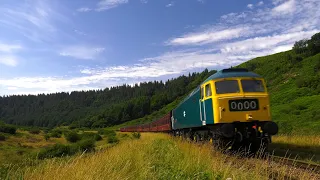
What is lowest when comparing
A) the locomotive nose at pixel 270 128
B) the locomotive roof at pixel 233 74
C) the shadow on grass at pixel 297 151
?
the shadow on grass at pixel 297 151

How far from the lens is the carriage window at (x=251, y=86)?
13.0 metres

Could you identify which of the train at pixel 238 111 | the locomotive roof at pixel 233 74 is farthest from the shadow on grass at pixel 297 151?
the locomotive roof at pixel 233 74

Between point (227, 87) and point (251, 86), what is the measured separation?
1052 mm

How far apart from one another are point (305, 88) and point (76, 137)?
47216 millimetres

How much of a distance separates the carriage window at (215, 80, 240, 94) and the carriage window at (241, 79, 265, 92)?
1.01 feet

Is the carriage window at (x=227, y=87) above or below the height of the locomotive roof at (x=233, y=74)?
below

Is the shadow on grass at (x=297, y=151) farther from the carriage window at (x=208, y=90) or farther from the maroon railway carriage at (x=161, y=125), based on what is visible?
the maroon railway carriage at (x=161, y=125)

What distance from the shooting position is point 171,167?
7852 mm

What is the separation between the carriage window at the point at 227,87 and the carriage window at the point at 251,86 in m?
0.31

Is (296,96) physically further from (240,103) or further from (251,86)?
(240,103)

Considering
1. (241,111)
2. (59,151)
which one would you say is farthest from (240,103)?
(59,151)

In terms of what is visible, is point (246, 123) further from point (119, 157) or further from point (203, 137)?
point (119, 157)

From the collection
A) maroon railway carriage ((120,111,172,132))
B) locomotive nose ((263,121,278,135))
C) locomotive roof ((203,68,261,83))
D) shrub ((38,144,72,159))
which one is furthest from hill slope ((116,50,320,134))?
shrub ((38,144,72,159))

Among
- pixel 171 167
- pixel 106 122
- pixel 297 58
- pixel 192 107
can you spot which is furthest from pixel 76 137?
pixel 106 122
